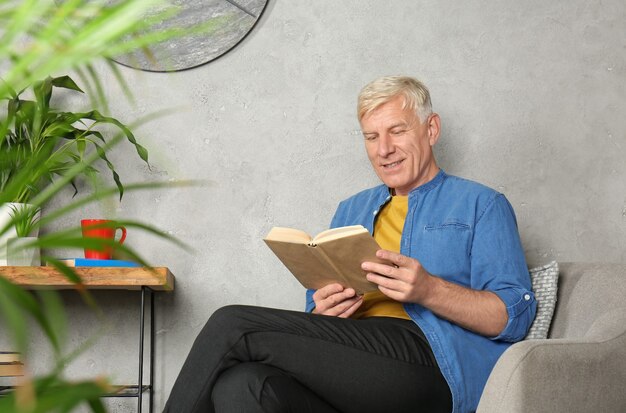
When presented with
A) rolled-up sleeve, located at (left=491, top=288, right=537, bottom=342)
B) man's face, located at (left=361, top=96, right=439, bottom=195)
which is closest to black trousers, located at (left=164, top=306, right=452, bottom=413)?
rolled-up sleeve, located at (left=491, top=288, right=537, bottom=342)

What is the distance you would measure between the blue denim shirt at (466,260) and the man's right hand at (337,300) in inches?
4.9

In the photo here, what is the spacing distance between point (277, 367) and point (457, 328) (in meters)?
0.43

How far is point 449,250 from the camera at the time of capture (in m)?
1.91

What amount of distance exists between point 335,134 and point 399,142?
1.89ft

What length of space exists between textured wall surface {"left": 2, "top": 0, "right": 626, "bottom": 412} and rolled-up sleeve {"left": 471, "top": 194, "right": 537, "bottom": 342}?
2.44 feet

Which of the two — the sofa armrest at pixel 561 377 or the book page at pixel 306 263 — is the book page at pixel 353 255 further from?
the sofa armrest at pixel 561 377

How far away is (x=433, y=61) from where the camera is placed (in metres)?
2.65

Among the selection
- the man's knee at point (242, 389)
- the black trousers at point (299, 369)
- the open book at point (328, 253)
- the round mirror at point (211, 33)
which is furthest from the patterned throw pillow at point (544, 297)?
the round mirror at point (211, 33)

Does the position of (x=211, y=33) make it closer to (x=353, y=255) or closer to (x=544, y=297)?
(x=353, y=255)

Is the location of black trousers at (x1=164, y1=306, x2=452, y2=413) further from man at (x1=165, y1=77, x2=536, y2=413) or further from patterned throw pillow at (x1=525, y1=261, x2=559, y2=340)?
patterned throw pillow at (x1=525, y1=261, x2=559, y2=340)

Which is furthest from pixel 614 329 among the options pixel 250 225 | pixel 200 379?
pixel 250 225

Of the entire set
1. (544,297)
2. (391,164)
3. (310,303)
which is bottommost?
(310,303)

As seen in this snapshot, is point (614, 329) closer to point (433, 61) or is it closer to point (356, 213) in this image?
point (356, 213)

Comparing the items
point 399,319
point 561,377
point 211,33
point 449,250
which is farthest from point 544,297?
point 211,33
